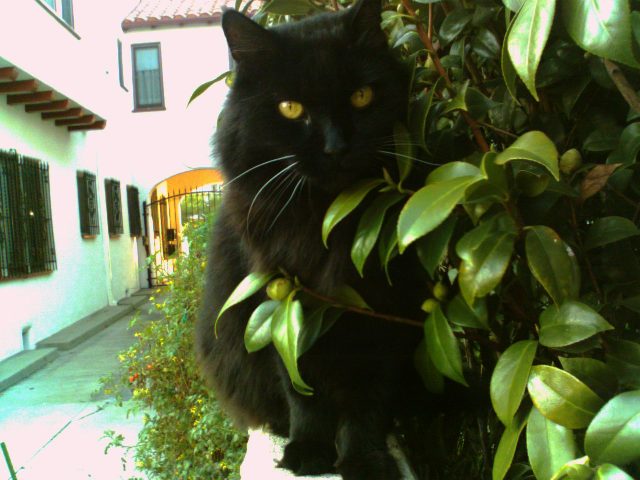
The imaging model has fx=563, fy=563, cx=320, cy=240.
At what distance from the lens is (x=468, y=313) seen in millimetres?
862

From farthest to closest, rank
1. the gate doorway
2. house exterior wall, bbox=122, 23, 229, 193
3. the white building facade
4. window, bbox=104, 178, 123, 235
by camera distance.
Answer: house exterior wall, bbox=122, 23, 229, 193
the gate doorway
window, bbox=104, 178, 123, 235
the white building facade

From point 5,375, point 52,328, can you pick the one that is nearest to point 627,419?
point 5,375

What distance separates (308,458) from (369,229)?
0.61m

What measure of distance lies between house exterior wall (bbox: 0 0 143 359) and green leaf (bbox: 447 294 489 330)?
17.6ft

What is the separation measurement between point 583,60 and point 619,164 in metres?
0.19

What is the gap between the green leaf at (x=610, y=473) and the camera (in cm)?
52

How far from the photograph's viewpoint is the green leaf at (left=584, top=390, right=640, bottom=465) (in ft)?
1.81

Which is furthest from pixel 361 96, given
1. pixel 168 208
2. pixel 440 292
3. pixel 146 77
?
pixel 146 77

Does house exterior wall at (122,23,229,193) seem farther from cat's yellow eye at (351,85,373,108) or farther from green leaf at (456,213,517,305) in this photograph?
green leaf at (456,213,517,305)

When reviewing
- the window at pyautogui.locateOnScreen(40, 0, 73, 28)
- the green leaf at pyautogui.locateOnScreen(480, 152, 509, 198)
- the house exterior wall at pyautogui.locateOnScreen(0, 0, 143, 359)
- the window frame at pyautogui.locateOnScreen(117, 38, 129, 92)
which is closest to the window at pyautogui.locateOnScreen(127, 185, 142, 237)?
the house exterior wall at pyautogui.locateOnScreen(0, 0, 143, 359)

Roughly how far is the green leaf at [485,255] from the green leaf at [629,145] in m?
0.21

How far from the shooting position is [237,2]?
1518 mm

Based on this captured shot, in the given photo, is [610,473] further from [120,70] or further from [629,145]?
[120,70]

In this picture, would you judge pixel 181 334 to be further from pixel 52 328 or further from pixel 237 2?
pixel 52 328
